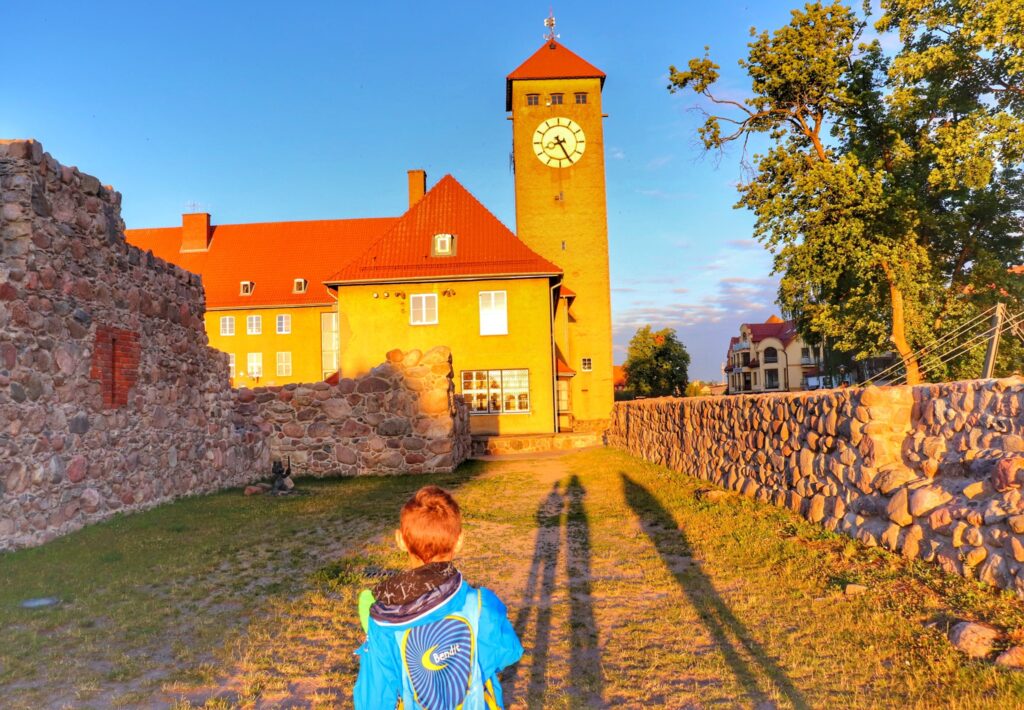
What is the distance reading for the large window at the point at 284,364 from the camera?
42.8m

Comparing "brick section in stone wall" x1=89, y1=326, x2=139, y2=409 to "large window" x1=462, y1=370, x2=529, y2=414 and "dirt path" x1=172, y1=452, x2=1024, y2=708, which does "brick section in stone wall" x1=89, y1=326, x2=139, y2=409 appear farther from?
"large window" x1=462, y1=370, x2=529, y2=414

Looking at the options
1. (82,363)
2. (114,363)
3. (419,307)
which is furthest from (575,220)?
(82,363)

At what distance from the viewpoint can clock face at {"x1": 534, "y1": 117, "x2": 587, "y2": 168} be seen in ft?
113

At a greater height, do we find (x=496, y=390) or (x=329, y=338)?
(x=329, y=338)

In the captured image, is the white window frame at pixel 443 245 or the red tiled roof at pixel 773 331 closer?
the white window frame at pixel 443 245

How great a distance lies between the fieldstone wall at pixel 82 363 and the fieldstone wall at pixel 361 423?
3.08 m

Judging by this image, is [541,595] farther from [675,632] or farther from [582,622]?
[675,632]

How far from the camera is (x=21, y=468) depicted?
7441 mm

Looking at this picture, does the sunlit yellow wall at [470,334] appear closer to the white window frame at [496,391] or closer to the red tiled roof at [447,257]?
the white window frame at [496,391]

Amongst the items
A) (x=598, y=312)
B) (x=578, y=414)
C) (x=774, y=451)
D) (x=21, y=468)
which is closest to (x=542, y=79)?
(x=598, y=312)

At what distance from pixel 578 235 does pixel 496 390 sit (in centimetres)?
1262

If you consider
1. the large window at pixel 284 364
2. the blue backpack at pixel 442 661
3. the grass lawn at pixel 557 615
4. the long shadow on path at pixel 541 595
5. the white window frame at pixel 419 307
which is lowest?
the long shadow on path at pixel 541 595

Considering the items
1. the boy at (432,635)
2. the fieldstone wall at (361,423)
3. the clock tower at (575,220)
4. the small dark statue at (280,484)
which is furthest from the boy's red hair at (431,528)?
the clock tower at (575,220)

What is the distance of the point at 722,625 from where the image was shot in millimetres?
4719
